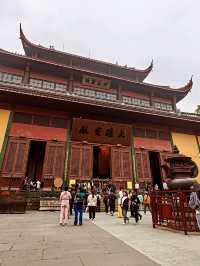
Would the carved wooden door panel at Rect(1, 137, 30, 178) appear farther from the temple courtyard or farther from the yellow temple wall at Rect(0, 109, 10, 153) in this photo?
the temple courtyard

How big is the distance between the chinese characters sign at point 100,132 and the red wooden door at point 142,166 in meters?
1.10

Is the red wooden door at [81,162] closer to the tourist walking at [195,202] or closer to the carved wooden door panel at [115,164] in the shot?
the carved wooden door panel at [115,164]

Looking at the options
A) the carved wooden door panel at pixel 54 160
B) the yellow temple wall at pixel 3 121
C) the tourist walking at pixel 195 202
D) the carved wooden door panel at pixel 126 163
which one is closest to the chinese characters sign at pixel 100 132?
the carved wooden door panel at pixel 126 163

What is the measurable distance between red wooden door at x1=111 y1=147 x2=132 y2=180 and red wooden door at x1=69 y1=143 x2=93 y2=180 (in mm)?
1565

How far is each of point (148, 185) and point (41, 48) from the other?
13.8m

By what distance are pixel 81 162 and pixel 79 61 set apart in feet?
33.5

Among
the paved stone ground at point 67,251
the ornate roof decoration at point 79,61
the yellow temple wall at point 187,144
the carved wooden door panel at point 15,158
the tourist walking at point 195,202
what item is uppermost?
the ornate roof decoration at point 79,61

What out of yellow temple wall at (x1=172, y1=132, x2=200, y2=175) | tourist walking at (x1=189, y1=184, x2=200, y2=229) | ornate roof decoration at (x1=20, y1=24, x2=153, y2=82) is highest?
ornate roof decoration at (x1=20, y1=24, x2=153, y2=82)

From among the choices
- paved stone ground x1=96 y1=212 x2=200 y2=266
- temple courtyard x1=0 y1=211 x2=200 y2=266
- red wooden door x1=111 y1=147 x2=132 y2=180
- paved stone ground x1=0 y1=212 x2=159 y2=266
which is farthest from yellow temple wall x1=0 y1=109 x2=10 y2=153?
paved stone ground x1=96 y1=212 x2=200 y2=266

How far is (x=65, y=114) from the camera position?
14.4m

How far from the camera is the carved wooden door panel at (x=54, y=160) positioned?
41.7 feet

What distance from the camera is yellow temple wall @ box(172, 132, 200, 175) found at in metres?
16.4

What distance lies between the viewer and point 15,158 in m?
12.5

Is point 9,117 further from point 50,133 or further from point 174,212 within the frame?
point 174,212
